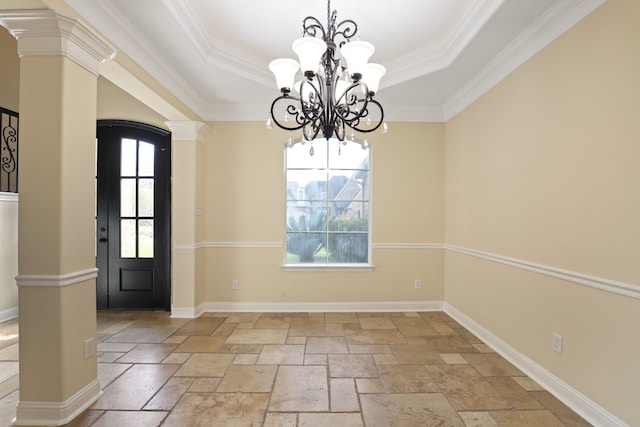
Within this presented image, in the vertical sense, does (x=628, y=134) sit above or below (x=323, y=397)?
above

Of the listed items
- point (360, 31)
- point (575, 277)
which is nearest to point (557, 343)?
point (575, 277)

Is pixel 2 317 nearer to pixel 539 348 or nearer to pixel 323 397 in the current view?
pixel 323 397

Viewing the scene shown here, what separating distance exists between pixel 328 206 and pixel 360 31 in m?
2.19

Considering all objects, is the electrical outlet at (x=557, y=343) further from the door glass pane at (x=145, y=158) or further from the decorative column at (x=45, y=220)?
the door glass pane at (x=145, y=158)

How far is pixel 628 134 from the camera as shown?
181cm

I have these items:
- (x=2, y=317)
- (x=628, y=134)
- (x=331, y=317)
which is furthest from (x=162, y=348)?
(x=628, y=134)

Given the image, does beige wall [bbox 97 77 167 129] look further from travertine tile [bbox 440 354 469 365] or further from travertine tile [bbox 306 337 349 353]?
travertine tile [bbox 440 354 469 365]

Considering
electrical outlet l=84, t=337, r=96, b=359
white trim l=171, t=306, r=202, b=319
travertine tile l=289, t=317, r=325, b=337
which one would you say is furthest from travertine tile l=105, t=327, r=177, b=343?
travertine tile l=289, t=317, r=325, b=337

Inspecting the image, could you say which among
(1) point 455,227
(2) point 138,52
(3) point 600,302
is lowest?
(3) point 600,302

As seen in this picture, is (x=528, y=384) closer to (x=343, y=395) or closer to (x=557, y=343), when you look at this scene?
(x=557, y=343)

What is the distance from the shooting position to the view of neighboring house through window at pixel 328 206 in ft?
14.7

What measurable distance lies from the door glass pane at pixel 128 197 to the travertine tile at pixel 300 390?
3011mm

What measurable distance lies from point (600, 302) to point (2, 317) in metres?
5.65

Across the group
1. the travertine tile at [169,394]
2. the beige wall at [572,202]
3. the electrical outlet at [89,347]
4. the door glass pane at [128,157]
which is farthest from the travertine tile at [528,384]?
the door glass pane at [128,157]
